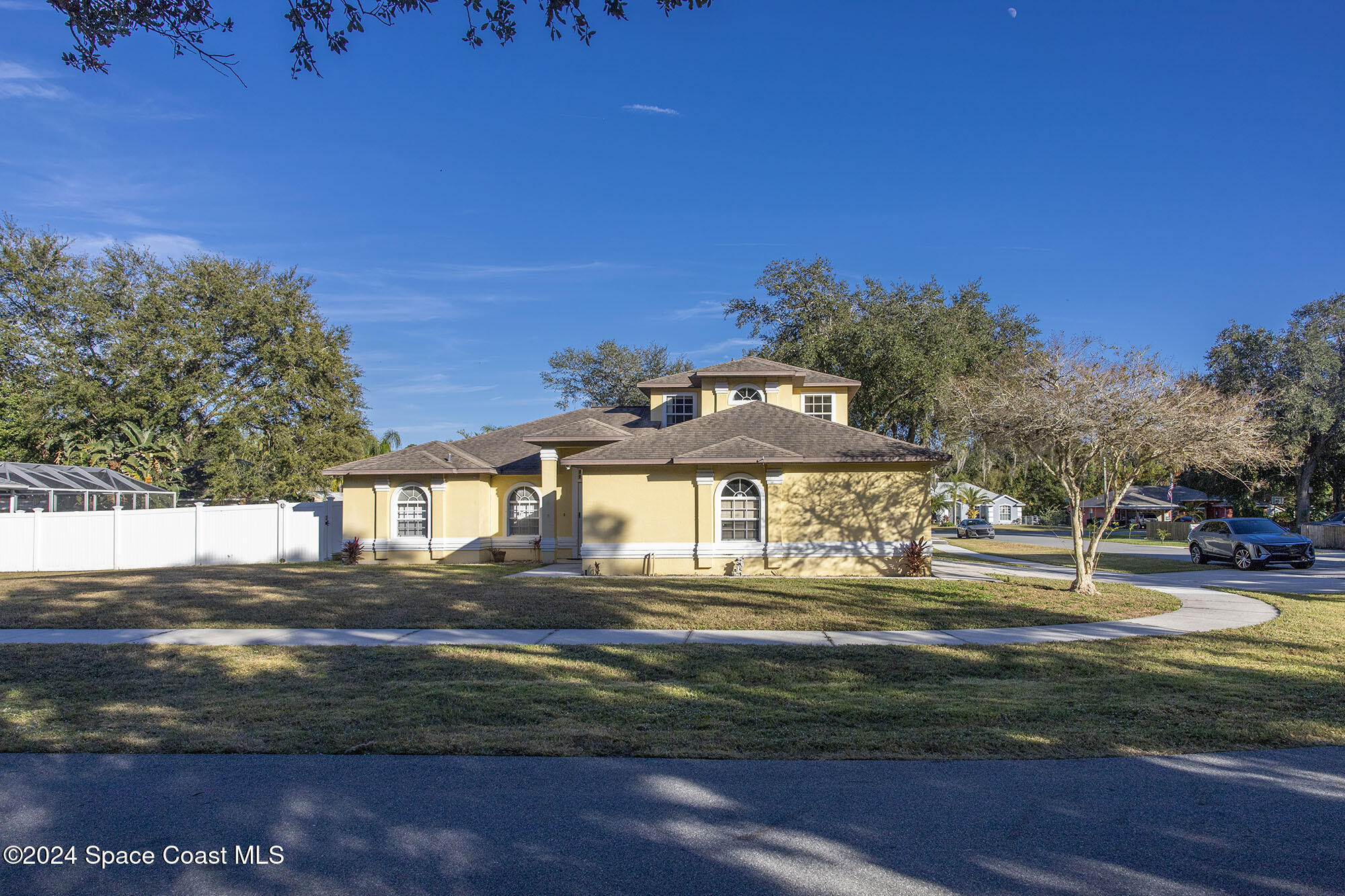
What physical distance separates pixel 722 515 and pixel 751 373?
20.3 ft

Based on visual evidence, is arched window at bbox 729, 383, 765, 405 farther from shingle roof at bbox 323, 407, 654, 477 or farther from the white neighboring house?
the white neighboring house

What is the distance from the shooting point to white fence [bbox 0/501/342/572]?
69.8ft

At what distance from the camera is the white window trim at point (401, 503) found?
2508 cm

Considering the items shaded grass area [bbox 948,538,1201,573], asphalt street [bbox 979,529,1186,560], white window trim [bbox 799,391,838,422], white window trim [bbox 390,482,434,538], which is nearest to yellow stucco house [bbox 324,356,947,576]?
white window trim [bbox 799,391,838,422]

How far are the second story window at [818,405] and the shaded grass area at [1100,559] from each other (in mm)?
7863

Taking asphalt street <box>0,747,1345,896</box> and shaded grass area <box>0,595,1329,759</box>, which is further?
shaded grass area <box>0,595,1329,759</box>

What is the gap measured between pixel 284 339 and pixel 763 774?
4405 cm

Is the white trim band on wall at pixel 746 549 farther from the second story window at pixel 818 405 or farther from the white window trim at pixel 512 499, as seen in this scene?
the second story window at pixel 818 405

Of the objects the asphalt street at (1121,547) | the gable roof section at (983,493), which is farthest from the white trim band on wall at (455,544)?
the gable roof section at (983,493)

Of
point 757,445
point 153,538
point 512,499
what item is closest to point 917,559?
point 757,445

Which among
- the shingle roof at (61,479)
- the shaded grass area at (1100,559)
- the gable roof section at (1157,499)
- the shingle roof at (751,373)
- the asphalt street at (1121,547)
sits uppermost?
the shingle roof at (751,373)

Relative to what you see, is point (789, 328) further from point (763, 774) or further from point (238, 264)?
point (763, 774)

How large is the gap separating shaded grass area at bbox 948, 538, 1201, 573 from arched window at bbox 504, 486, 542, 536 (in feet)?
51.6

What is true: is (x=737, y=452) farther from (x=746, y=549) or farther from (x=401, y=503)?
(x=401, y=503)
